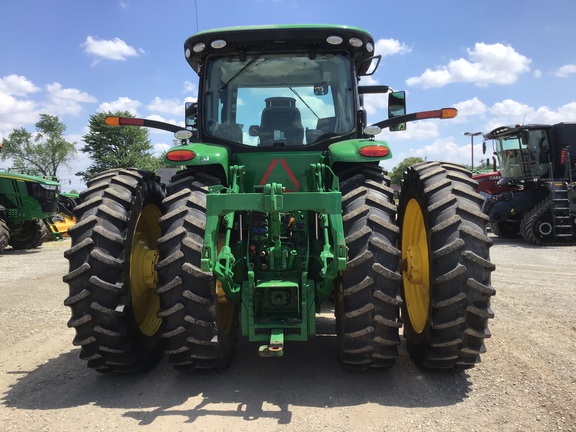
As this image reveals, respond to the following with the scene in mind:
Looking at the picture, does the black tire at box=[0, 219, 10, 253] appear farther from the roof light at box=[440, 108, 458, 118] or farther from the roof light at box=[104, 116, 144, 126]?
the roof light at box=[440, 108, 458, 118]

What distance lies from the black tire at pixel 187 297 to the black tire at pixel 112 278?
35 cm

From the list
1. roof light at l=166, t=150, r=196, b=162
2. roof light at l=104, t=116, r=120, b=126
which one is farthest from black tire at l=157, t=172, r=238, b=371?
roof light at l=104, t=116, r=120, b=126

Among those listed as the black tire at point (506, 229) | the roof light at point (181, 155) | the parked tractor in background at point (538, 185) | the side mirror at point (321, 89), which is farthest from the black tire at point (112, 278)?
the black tire at point (506, 229)

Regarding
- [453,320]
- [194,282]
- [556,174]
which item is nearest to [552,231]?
[556,174]

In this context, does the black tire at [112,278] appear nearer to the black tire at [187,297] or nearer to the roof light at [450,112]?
the black tire at [187,297]

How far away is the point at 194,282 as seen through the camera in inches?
128

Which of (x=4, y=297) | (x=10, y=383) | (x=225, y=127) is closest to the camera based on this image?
(x=10, y=383)

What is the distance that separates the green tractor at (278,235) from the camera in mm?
3174

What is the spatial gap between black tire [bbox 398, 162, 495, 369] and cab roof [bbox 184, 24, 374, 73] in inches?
53.3

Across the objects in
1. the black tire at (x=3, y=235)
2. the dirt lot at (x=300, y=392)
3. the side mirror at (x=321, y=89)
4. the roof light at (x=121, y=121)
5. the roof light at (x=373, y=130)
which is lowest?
the dirt lot at (x=300, y=392)

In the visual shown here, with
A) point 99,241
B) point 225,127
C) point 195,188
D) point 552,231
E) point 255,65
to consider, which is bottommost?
point 552,231

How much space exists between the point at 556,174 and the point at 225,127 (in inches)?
504

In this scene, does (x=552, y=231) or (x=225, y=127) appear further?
(x=552, y=231)

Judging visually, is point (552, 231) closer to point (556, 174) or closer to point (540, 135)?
point (556, 174)
